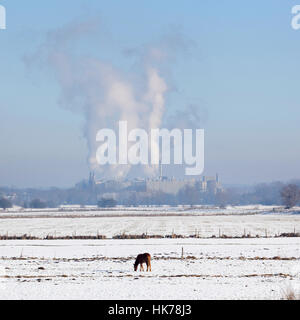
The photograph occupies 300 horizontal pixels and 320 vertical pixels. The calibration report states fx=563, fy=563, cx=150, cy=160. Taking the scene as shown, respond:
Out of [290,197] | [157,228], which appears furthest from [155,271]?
[290,197]

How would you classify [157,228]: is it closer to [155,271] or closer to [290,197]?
[155,271]

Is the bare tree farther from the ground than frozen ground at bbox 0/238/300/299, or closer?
farther from the ground

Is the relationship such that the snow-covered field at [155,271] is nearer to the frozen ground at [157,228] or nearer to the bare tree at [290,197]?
the frozen ground at [157,228]

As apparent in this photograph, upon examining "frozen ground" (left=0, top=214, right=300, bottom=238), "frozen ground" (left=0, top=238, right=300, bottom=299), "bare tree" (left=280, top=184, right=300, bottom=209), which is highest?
"bare tree" (left=280, top=184, right=300, bottom=209)

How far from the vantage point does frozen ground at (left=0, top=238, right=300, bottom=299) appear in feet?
56.5

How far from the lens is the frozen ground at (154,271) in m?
17.2

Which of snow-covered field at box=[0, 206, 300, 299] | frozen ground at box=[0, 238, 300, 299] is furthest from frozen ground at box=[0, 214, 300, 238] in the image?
frozen ground at box=[0, 238, 300, 299]

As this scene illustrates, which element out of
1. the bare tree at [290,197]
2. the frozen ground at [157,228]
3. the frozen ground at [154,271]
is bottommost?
the frozen ground at [154,271]

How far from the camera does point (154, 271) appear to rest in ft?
74.6

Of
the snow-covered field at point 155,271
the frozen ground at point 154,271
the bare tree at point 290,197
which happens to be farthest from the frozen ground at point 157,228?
the bare tree at point 290,197

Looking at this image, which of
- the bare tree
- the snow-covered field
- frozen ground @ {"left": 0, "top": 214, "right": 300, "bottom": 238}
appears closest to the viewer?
the snow-covered field

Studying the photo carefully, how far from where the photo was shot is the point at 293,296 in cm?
1467

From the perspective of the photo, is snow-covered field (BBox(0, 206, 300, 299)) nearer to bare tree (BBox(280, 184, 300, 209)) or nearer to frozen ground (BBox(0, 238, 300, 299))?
frozen ground (BBox(0, 238, 300, 299))
